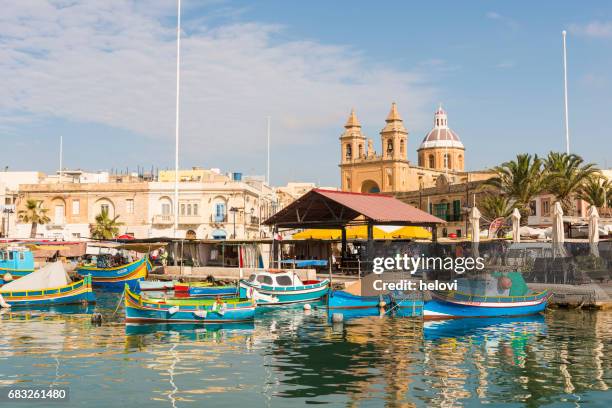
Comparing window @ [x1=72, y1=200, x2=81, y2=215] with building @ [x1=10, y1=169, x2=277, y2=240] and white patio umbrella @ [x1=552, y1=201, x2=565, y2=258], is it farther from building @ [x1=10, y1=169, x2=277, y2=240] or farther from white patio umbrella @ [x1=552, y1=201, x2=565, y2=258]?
white patio umbrella @ [x1=552, y1=201, x2=565, y2=258]

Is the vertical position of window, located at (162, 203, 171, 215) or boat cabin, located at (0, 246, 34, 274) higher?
window, located at (162, 203, 171, 215)

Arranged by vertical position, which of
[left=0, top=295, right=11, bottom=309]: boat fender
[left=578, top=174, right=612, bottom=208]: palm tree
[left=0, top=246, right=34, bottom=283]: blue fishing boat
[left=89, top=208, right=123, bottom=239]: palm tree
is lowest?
[left=0, top=295, right=11, bottom=309]: boat fender

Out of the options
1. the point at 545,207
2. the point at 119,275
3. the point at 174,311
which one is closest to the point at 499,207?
the point at 545,207

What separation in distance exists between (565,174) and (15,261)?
43405 millimetres

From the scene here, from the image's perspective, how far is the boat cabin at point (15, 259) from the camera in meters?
50.5

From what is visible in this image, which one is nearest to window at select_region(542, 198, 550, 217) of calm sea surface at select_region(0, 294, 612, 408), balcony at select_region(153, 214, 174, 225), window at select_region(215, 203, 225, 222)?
calm sea surface at select_region(0, 294, 612, 408)

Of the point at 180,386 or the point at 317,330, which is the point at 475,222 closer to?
Answer: the point at 317,330

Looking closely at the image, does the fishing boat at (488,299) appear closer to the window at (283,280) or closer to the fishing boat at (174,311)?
the fishing boat at (174,311)

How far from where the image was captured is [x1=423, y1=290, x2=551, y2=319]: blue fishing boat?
30.6 m

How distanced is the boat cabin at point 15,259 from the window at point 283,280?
22806mm

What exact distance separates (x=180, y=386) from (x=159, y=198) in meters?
64.4

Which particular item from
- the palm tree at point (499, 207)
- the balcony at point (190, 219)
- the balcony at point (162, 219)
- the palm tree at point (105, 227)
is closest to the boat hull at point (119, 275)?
the palm tree at point (105, 227)

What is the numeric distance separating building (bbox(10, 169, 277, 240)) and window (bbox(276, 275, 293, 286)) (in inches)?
1526

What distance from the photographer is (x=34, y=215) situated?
7312 centimetres
